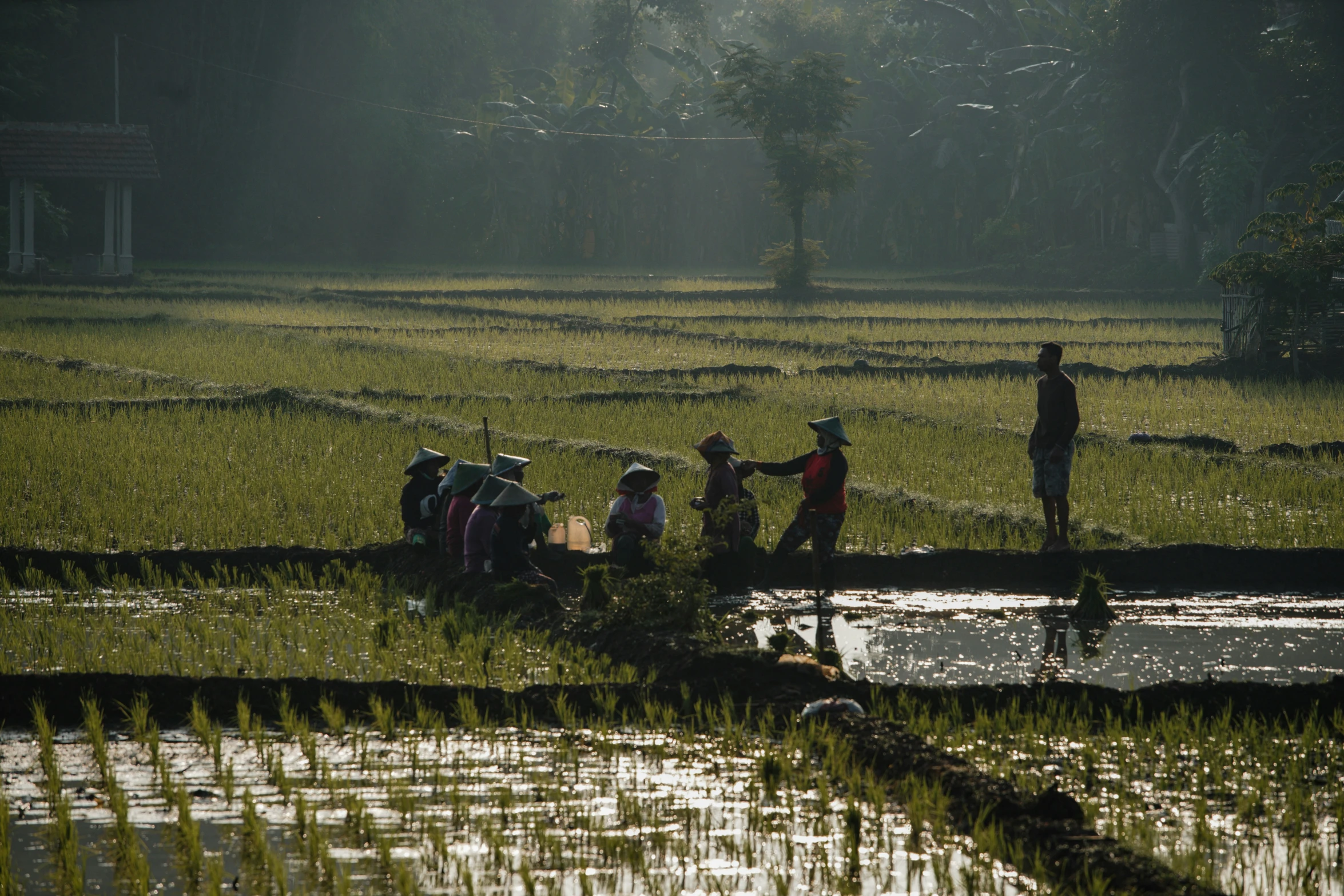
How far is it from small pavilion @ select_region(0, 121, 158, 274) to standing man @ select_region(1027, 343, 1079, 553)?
23.6 m

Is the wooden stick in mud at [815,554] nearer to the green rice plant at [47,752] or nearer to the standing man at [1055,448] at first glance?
the standing man at [1055,448]

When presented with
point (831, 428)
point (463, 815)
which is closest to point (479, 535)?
point (831, 428)

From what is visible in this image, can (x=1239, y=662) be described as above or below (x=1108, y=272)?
below

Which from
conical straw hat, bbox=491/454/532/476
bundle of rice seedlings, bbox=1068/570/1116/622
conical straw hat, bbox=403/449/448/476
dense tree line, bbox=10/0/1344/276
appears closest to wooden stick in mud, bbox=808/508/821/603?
bundle of rice seedlings, bbox=1068/570/1116/622

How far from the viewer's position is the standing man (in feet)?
24.0

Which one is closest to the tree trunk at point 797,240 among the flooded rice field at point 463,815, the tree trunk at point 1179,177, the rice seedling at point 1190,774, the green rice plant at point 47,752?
the tree trunk at point 1179,177

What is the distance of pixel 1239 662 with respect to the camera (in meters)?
5.72

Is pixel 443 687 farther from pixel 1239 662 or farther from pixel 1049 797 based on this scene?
pixel 1239 662

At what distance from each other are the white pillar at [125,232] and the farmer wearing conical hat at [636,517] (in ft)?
76.9

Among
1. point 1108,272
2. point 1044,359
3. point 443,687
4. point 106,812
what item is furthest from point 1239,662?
point 1108,272

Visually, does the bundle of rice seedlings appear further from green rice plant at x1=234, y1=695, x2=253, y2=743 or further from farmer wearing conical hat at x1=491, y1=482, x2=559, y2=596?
green rice plant at x1=234, y1=695, x2=253, y2=743

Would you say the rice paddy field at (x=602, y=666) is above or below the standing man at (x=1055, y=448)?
below

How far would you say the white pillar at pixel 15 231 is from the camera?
26141 millimetres

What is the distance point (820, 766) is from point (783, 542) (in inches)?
113
